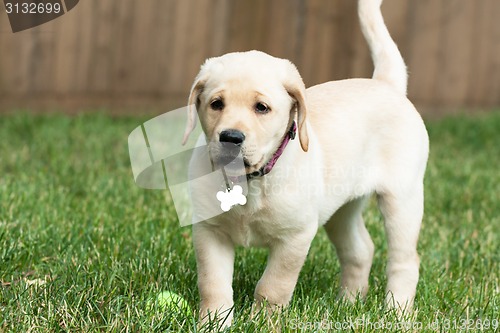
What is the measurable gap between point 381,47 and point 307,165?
0.97 m

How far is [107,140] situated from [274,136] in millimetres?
3966

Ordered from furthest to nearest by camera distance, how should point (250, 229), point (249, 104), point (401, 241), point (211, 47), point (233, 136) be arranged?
point (211, 47)
point (401, 241)
point (250, 229)
point (249, 104)
point (233, 136)

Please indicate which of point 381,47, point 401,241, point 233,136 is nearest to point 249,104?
point 233,136

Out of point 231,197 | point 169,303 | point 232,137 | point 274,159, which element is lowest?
point 169,303

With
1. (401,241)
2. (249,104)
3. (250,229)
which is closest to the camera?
(249,104)

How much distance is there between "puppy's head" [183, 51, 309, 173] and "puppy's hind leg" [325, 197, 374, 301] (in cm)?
89

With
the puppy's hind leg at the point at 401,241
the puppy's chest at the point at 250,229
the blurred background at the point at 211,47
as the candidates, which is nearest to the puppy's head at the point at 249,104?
the puppy's chest at the point at 250,229

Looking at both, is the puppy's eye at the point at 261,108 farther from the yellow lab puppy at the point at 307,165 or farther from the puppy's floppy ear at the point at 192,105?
the puppy's floppy ear at the point at 192,105

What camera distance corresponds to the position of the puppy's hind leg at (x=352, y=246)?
3754mm

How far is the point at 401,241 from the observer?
3.59 metres

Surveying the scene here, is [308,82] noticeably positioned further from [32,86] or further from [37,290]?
[37,290]

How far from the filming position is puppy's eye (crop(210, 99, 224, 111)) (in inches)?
115

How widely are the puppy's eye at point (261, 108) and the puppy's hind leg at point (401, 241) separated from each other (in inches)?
36.1

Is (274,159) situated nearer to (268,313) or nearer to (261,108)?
(261,108)
